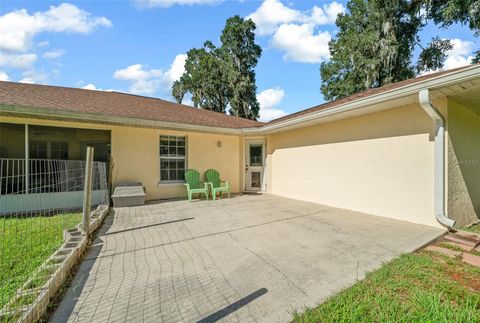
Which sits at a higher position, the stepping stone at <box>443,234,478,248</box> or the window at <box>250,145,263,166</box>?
the window at <box>250,145,263,166</box>

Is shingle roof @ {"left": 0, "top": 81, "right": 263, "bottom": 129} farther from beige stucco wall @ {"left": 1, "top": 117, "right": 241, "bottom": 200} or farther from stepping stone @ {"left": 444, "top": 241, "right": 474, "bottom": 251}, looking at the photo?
stepping stone @ {"left": 444, "top": 241, "right": 474, "bottom": 251}

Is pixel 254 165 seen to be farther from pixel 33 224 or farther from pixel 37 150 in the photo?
pixel 37 150

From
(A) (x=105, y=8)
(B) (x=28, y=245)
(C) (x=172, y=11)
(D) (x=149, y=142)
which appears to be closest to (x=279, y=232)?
(B) (x=28, y=245)

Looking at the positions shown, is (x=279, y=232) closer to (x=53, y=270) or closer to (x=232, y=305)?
(x=232, y=305)

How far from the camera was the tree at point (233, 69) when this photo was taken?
2094 centimetres

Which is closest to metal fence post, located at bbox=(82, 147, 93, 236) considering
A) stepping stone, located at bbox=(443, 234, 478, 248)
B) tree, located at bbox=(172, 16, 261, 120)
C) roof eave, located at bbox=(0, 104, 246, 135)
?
roof eave, located at bbox=(0, 104, 246, 135)

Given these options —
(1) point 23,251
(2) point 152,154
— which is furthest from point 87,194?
(2) point 152,154

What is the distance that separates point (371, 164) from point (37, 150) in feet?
30.7

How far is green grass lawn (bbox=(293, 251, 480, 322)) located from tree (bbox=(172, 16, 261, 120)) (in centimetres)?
1954

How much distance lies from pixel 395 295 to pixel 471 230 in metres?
3.43

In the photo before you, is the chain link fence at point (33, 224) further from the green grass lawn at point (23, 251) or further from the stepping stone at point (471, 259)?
the stepping stone at point (471, 259)

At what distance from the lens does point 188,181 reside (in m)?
7.38

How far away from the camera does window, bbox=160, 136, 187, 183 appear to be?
7.56m

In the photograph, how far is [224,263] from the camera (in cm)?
289
